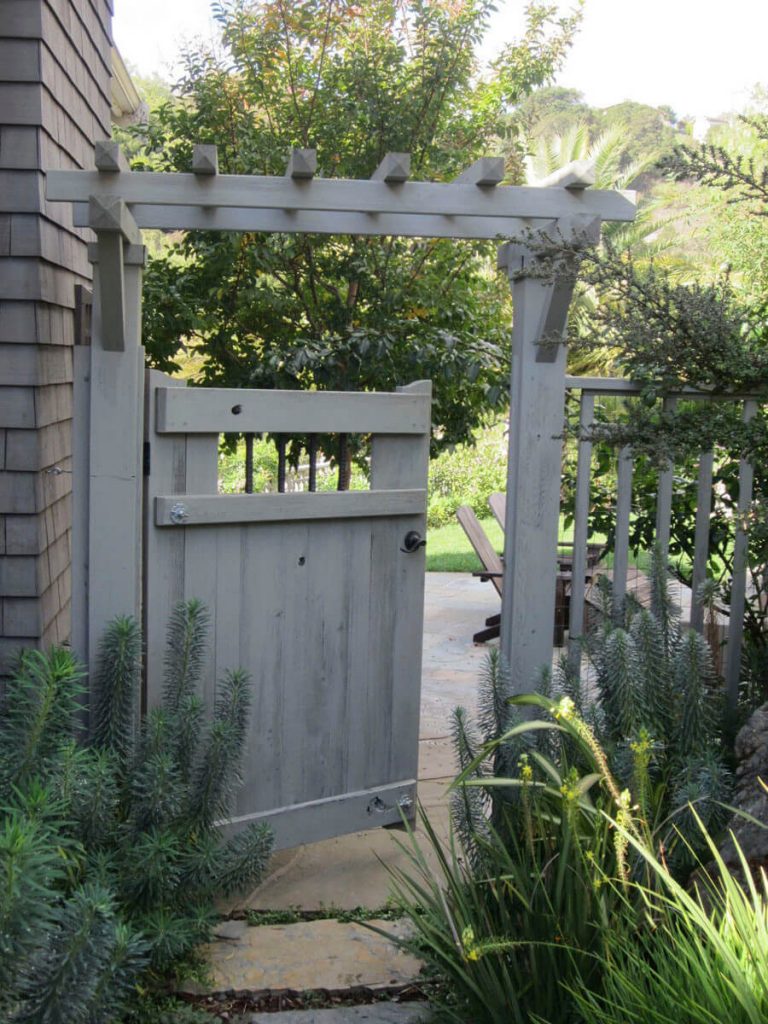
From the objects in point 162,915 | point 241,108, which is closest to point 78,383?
point 162,915

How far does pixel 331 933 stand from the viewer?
3.07 meters

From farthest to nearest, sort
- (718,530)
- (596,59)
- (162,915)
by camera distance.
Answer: (596,59) < (718,530) < (162,915)

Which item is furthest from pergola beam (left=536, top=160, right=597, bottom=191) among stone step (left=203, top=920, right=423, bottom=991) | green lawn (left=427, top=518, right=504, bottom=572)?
green lawn (left=427, top=518, right=504, bottom=572)

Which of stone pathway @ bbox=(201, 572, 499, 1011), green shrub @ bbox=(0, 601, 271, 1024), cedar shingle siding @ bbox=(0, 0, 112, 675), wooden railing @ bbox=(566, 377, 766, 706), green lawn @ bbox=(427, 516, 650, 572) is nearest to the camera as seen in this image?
green shrub @ bbox=(0, 601, 271, 1024)

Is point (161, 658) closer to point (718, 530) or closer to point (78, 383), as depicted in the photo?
point (78, 383)

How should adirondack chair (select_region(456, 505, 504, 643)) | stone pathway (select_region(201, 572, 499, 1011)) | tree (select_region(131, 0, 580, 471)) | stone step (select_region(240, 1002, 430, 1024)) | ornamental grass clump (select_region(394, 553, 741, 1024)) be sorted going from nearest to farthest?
ornamental grass clump (select_region(394, 553, 741, 1024))
stone step (select_region(240, 1002, 430, 1024))
stone pathway (select_region(201, 572, 499, 1011))
tree (select_region(131, 0, 580, 471))
adirondack chair (select_region(456, 505, 504, 643))

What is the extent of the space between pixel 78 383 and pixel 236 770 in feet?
4.00

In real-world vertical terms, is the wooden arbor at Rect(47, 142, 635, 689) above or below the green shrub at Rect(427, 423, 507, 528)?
above

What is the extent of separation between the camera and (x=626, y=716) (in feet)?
9.43

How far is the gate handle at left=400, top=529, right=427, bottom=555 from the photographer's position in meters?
3.70

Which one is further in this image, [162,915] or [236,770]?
[236,770]

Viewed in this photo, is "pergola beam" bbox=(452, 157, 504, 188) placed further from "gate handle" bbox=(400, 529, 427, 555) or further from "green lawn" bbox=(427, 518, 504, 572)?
"green lawn" bbox=(427, 518, 504, 572)

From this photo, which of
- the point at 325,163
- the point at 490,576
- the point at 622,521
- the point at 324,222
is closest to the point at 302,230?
the point at 324,222

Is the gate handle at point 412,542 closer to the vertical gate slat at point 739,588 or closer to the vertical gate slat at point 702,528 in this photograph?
the vertical gate slat at point 702,528
